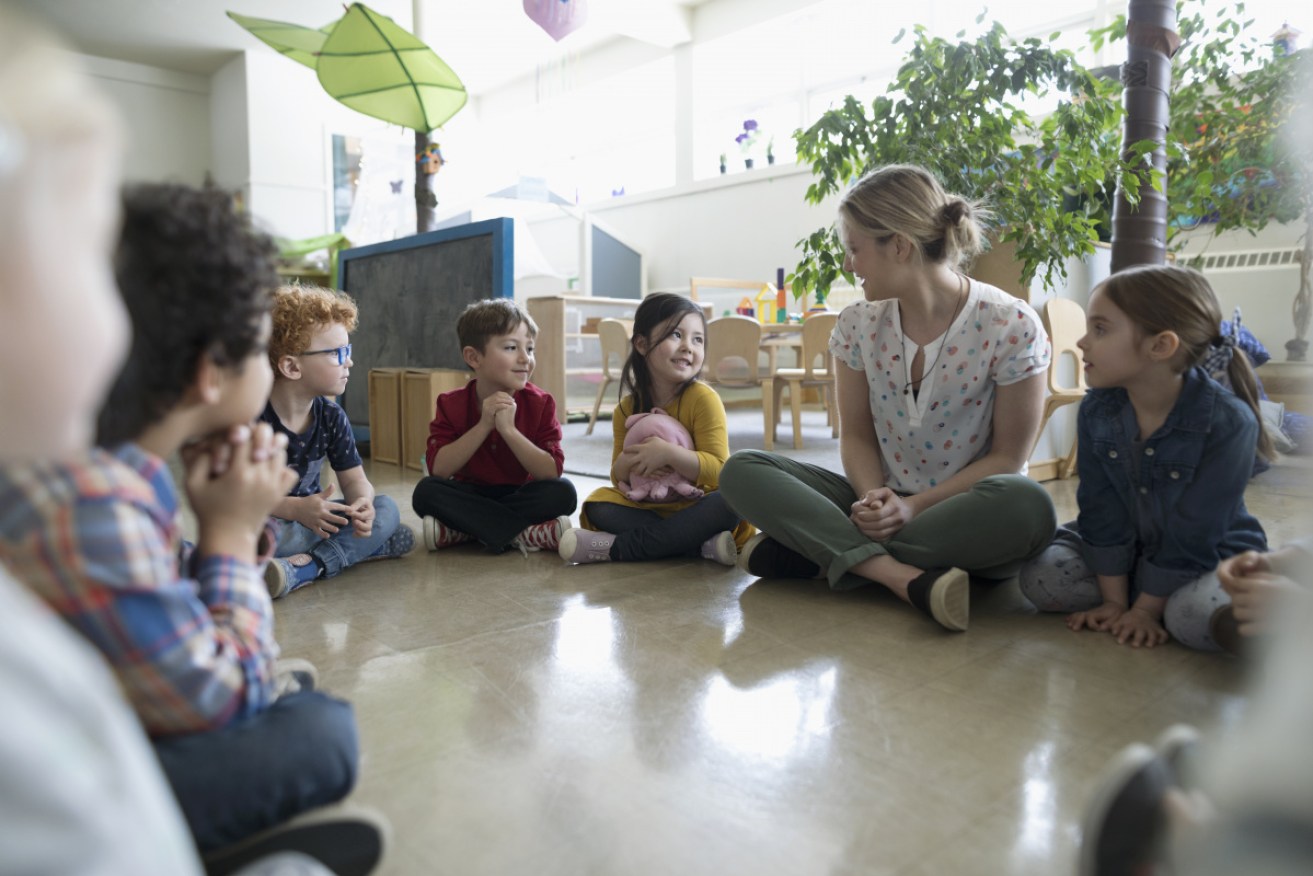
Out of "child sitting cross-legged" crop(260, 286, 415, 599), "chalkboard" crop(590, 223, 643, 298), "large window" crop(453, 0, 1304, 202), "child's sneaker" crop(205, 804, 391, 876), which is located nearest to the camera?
"child's sneaker" crop(205, 804, 391, 876)

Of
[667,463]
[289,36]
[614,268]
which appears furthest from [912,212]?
[614,268]

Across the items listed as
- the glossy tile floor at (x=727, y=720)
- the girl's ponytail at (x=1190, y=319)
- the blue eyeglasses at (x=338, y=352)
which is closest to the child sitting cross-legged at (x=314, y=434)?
the blue eyeglasses at (x=338, y=352)

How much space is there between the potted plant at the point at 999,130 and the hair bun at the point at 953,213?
3.01 feet

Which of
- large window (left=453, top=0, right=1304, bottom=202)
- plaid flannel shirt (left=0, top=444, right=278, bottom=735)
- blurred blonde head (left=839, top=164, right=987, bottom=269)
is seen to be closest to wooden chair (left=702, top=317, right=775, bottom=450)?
large window (left=453, top=0, right=1304, bottom=202)

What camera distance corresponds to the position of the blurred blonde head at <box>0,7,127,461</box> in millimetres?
434

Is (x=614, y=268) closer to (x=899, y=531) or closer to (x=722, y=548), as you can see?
(x=722, y=548)

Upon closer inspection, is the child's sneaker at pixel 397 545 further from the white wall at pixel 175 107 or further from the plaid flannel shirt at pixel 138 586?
the white wall at pixel 175 107

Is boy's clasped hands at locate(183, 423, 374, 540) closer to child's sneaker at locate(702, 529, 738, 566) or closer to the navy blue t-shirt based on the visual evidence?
the navy blue t-shirt

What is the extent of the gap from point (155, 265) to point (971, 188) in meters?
2.51

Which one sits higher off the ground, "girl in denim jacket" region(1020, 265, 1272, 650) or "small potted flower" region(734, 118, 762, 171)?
"small potted flower" region(734, 118, 762, 171)

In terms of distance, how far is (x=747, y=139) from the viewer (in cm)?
781

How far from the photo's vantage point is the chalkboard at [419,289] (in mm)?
3166

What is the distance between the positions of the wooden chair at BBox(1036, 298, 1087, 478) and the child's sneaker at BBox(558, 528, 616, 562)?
1.65m

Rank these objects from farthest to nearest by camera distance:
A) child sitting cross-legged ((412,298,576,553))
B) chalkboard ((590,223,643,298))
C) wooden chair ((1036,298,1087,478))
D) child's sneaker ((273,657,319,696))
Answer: chalkboard ((590,223,643,298)), wooden chair ((1036,298,1087,478)), child sitting cross-legged ((412,298,576,553)), child's sneaker ((273,657,319,696))
